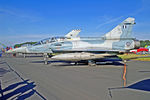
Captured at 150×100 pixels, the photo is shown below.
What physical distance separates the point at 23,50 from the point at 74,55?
20.5ft

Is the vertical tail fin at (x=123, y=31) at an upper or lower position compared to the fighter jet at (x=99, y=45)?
upper

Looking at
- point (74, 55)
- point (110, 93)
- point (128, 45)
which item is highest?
point (128, 45)

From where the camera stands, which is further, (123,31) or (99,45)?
(123,31)

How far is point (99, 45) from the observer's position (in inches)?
561

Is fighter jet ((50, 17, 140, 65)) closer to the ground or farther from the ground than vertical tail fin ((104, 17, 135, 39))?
closer to the ground

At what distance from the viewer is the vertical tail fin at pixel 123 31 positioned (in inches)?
593

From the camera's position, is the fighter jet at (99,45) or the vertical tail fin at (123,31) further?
the vertical tail fin at (123,31)

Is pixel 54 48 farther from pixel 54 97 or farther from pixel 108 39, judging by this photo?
pixel 54 97

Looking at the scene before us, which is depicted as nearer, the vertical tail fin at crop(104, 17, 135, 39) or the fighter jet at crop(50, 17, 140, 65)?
the fighter jet at crop(50, 17, 140, 65)

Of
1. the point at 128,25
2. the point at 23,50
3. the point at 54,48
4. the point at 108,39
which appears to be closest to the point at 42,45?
the point at 54,48

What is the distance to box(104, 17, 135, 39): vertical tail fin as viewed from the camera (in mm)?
15062

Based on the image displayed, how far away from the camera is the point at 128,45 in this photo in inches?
567

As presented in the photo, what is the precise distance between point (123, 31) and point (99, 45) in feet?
11.5

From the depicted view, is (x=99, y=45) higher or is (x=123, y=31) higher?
(x=123, y=31)
